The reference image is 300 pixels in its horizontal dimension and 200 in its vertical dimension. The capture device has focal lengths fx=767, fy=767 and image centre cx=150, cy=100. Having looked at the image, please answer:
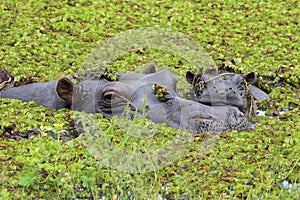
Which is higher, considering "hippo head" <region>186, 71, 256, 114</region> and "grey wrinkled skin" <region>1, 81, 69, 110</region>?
"hippo head" <region>186, 71, 256, 114</region>

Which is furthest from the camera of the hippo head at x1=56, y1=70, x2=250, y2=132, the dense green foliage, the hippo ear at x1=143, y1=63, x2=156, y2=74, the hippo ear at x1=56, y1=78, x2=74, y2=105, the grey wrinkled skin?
the hippo ear at x1=143, y1=63, x2=156, y2=74

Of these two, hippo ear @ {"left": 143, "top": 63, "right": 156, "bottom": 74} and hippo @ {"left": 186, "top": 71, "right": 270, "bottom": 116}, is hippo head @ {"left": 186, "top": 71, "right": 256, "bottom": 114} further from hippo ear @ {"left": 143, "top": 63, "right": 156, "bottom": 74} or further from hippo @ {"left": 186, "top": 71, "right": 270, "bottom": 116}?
hippo ear @ {"left": 143, "top": 63, "right": 156, "bottom": 74}

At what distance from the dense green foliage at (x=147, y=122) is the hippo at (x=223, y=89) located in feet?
0.93

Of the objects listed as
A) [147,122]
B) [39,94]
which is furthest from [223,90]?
[39,94]

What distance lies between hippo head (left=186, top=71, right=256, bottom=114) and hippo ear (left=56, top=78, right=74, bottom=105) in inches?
43.3

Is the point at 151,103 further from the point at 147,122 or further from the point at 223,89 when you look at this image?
the point at 223,89

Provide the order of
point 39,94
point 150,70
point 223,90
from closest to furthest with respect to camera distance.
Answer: point 223,90 → point 39,94 → point 150,70

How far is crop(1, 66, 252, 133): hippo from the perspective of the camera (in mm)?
6328

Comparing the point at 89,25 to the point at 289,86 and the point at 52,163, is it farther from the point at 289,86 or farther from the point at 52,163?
the point at 52,163

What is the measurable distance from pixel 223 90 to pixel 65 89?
137 centimetres

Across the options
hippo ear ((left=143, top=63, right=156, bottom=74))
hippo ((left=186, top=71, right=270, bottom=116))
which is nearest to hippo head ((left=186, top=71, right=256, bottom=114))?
hippo ((left=186, top=71, right=270, bottom=116))

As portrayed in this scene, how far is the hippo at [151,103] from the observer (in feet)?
20.8

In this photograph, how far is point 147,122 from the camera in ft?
20.3

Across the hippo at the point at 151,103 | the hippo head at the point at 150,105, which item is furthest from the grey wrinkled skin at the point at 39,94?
the hippo head at the point at 150,105
